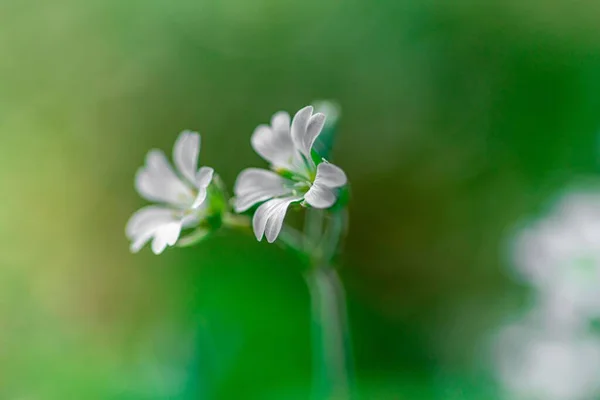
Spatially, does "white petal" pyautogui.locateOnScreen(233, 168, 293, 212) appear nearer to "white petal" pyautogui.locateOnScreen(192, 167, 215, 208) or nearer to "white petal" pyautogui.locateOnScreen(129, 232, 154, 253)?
"white petal" pyautogui.locateOnScreen(192, 167, 215, 208)

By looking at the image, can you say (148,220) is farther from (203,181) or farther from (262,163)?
(262,163)

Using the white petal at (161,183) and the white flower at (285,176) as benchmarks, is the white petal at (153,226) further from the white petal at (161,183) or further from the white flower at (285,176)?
the white flower at (285,176)

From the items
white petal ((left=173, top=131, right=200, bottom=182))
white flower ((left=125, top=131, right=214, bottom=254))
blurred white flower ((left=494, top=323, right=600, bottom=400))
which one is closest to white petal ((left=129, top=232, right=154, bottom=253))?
white flower ((left=125, top=131, right=214, bottom=254))

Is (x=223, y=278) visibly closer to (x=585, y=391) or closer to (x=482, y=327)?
(x=482, y=327)

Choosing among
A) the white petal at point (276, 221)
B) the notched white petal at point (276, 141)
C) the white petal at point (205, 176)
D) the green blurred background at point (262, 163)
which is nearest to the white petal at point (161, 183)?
the white petal at point (205, 176)

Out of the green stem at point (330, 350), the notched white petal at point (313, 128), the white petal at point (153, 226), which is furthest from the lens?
the green stem at point (330, 350)

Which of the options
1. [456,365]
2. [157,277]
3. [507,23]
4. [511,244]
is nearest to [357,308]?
[456,365]

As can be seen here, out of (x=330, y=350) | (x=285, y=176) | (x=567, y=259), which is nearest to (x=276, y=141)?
(x=285, y=176)
